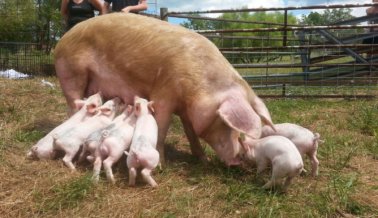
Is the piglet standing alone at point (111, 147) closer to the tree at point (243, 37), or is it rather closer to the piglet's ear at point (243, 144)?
the piglet's ear at point (243, 144)

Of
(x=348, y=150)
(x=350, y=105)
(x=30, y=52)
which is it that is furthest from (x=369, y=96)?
(x=30, y=52)

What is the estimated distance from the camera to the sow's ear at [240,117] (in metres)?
3.65

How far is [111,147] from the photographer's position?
11.4ft

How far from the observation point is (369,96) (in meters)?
8.05

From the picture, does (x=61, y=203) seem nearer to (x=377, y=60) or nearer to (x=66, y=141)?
(x=66, y=141)

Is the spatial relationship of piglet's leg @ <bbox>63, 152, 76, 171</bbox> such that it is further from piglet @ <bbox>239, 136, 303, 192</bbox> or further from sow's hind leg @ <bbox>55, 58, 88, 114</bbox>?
piglet @ <bbox>239, 136, 303, 192</bbox>

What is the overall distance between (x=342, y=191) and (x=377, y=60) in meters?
6.79

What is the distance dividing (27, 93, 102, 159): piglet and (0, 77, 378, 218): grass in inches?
4.7

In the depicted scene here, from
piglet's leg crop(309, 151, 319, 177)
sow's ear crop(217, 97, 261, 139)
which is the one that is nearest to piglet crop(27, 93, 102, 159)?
sow's ear crop(217, 97, 261, 139)

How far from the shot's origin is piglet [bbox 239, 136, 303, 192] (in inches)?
124

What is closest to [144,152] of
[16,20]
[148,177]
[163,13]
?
[148,177]

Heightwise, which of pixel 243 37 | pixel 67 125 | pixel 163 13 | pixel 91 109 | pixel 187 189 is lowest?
pixel 187 189

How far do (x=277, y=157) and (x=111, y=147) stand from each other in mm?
1281

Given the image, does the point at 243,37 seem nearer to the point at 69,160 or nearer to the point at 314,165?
the point at 314,165
